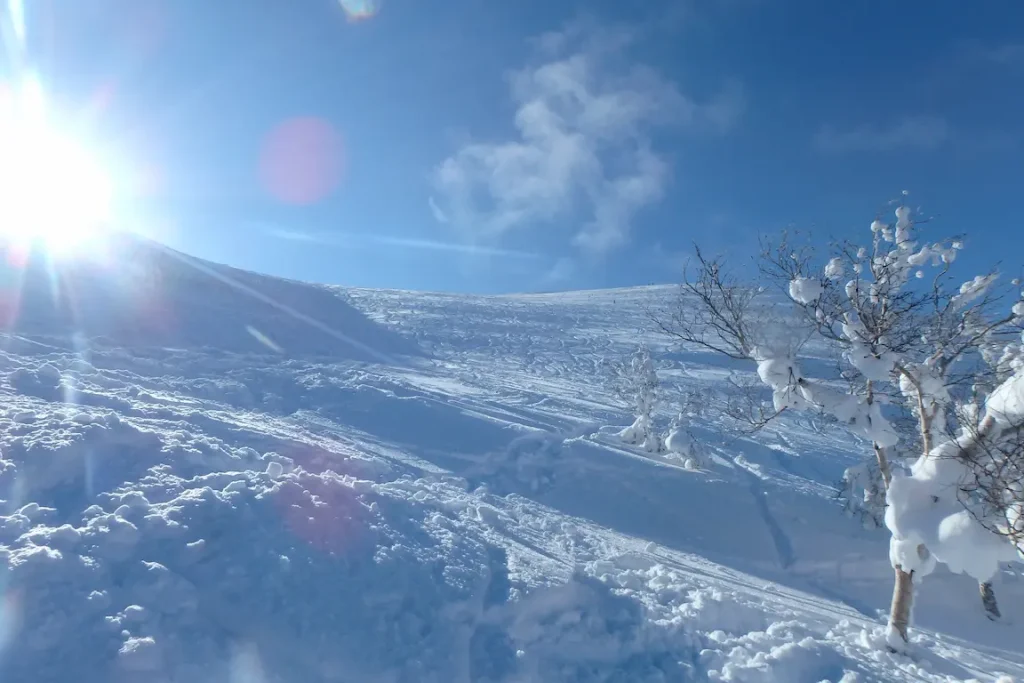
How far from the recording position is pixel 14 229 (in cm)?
3266

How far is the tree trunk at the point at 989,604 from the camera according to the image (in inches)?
453

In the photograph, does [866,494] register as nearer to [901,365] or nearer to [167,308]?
[901,365]

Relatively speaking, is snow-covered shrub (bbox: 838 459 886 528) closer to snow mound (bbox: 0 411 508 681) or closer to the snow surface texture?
the snow surface texture

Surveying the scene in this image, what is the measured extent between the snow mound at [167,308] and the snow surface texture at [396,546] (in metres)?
1.42

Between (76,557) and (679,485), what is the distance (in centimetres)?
1272

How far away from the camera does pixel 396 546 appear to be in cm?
834

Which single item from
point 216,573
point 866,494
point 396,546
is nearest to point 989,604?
point 866,494

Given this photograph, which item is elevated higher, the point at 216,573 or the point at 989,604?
the point at 989,604

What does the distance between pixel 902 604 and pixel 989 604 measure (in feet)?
18.0

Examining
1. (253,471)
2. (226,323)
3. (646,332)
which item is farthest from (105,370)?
(646,332)

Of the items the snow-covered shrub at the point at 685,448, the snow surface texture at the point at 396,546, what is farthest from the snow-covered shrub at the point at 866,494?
the snow-covered shrub at the point at 685,448

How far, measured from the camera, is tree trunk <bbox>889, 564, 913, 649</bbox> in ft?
26.3

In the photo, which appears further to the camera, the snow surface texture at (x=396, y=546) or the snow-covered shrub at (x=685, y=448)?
the snow-covered shrub at (x=685, y=448)

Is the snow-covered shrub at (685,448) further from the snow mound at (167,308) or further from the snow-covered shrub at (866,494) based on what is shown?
the snow mound at (167,308)
